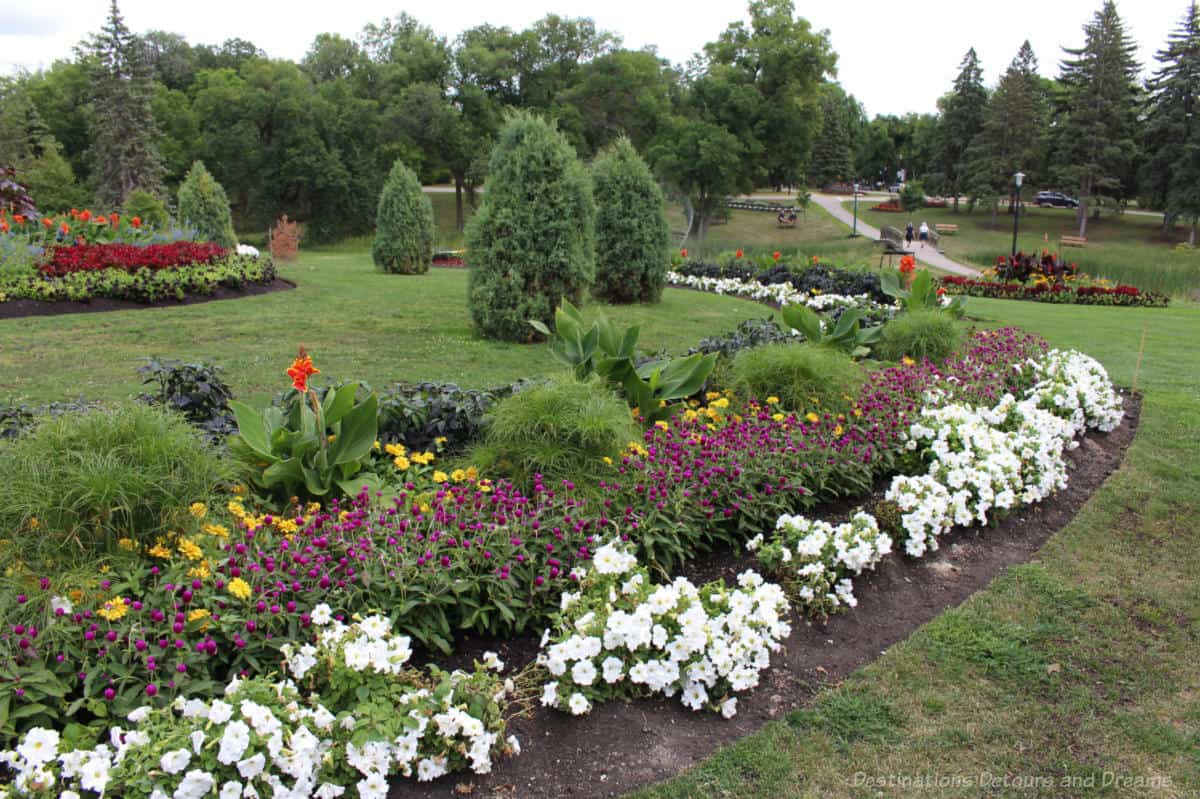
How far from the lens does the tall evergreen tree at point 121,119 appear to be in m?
31.3

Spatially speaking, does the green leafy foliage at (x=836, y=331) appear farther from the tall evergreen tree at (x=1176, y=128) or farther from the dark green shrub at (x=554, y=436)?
the tall evergreen tree at (x=1176, y=128)

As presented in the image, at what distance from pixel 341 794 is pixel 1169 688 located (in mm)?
2534

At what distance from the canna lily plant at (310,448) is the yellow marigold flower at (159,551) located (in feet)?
1.83

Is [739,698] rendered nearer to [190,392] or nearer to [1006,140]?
[190,392]

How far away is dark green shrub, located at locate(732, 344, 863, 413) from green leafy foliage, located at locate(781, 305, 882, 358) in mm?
785

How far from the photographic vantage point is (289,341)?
750 centimetres

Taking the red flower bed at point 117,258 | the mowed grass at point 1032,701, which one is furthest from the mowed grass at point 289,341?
the mowed grass at point 1032,701

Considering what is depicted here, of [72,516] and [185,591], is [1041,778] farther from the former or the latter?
[72,516]

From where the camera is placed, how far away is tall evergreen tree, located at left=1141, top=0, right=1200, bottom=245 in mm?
34531

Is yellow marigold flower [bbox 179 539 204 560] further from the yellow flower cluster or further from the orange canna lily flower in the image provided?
the orange canna lily flower

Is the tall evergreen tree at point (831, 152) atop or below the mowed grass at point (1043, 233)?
atop

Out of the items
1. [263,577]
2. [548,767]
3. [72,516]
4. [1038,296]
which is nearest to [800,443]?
[548,767]

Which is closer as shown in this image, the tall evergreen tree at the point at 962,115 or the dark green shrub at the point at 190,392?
the dark green shrub at the point at 190,392

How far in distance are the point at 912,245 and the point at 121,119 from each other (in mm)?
30759
